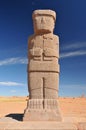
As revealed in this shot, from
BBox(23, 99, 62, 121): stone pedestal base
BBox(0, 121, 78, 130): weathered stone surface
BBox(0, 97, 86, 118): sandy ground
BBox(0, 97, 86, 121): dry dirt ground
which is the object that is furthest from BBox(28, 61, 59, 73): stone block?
BBox(0, 97, 86, 118): sandy ground

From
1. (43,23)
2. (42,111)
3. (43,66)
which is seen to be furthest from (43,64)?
(42,111)

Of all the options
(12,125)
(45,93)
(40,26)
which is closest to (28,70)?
(45,93)

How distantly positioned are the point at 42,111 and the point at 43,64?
1.77m

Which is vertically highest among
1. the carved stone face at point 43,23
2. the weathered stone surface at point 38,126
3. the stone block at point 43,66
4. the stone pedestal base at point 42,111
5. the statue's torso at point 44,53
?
the carved stone face at point 43,23

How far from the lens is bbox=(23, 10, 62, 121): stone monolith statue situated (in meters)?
9.28

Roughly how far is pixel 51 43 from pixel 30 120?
2986 mm

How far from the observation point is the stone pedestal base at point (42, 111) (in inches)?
351

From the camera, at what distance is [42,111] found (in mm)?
9008

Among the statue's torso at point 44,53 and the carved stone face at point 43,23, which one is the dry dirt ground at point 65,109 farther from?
the carved stone face at point 43,23

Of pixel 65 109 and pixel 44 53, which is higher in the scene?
pixel 44 53

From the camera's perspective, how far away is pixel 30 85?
948 cm

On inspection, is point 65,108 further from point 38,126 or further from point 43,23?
point 38,126

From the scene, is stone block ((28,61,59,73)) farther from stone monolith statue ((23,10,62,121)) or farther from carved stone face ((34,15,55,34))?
carved stone face ((34,15,55,34))

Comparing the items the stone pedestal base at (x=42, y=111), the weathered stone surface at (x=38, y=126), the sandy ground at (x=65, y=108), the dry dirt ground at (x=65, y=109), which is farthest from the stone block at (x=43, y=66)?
the sandy ground at (x=65, y=108)
